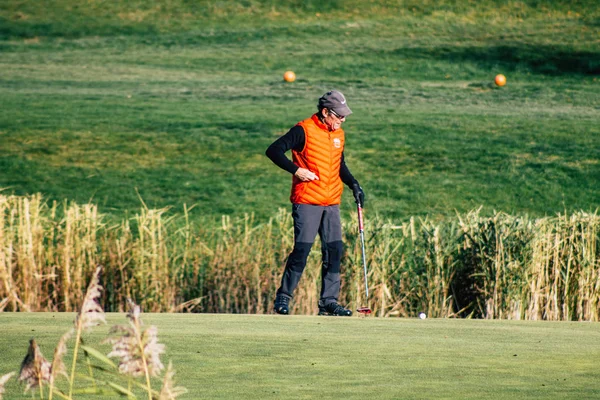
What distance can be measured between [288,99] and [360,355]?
20168 mm

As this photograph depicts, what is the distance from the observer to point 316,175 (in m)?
6.73

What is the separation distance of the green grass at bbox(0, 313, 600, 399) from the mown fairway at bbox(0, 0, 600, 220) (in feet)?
27.9

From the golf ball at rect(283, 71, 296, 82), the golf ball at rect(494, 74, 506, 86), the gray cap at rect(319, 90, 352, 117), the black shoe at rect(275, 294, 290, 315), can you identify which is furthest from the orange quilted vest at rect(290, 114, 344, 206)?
the golf ball at rect(494, 74, 506, 86)

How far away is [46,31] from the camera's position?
35.4 metres

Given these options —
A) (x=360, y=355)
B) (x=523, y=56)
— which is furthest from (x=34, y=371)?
(x=523, y=56)

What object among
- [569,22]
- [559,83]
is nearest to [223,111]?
[559,83]

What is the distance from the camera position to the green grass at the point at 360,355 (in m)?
3.95

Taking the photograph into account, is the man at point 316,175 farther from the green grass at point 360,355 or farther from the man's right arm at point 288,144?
the green grass at point 360,355

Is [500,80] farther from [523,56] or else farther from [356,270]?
[356,270]

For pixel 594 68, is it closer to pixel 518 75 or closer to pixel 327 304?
pixel 518 75

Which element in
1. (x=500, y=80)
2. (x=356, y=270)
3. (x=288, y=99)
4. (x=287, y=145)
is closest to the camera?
(x=287, y=145)

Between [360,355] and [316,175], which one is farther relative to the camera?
[316,175]

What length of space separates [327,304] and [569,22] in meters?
31.2

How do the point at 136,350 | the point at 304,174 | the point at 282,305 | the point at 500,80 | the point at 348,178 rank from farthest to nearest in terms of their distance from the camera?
the point at 500,80
the point at 348,178
the point at 282,305
the point at 304,174
the point at 136,350
